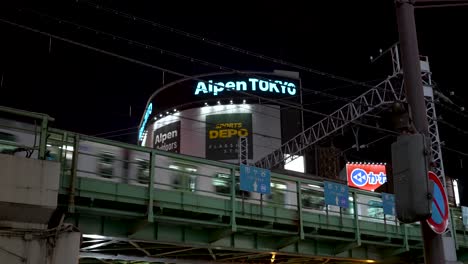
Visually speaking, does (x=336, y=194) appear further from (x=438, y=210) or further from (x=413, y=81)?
(x=438, y=210)

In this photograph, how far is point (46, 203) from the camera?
12008 mm

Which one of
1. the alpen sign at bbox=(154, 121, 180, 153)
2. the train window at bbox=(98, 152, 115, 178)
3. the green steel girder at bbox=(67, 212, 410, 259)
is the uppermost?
the alpen sign at bbox=(154, 121, 180, 153)

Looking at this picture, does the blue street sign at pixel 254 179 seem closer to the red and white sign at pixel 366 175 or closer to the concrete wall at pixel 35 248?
the concrete wall at pixel 35 248

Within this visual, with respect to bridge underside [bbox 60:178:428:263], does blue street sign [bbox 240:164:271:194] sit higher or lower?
higher

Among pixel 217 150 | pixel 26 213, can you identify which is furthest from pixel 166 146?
pixel 26 213

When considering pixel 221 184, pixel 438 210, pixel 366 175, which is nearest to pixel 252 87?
pixel 366 175

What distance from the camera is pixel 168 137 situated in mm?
66625

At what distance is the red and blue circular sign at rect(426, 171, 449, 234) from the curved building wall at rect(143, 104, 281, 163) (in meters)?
52.1

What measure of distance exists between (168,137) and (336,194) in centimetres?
4648

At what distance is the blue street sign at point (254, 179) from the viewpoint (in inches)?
753

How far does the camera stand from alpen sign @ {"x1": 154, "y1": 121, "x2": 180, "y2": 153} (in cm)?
6484

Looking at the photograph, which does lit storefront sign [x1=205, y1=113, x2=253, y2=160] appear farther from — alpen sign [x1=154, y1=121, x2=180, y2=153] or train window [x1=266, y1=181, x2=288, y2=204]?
train window [x1=266, y1=181, x2=288, y2=204]

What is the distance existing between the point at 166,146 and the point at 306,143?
1251 inches

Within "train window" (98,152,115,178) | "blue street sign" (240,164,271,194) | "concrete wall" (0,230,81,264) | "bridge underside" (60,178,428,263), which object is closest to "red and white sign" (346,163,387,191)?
"bridge underside" (60,178,428,263)
